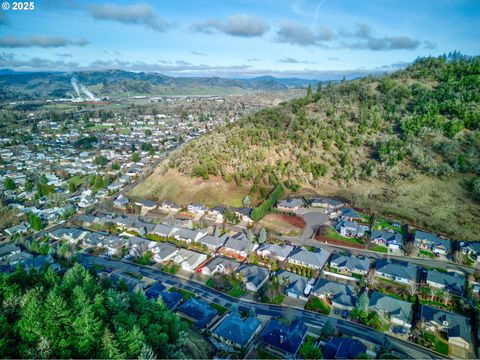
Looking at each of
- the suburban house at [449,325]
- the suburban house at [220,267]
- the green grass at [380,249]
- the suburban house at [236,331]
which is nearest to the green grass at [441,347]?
the suburban house at [449,325]

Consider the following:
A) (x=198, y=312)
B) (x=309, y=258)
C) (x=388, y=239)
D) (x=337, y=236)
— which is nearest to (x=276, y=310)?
(x=198, y=312)

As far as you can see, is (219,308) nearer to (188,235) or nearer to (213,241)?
(213,241)

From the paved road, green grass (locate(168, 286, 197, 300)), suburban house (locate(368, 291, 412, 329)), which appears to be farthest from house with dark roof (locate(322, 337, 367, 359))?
green grass (locate(168, 286, 197, 300))

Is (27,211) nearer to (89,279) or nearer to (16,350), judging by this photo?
(89,279)

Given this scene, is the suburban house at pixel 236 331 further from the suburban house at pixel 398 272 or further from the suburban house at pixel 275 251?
the suburban house at pixel 398 272

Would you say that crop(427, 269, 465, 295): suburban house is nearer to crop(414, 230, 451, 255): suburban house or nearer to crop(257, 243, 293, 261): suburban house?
crop(414, 230, 451, 255): suburban house
